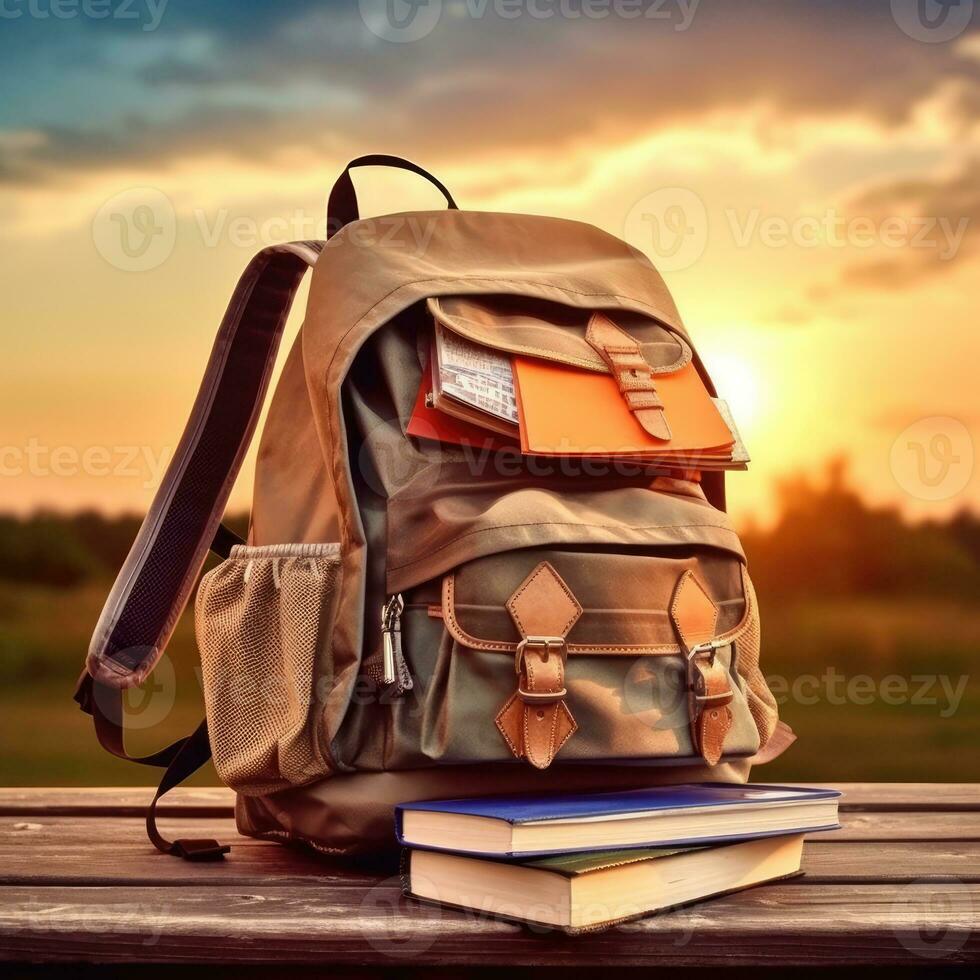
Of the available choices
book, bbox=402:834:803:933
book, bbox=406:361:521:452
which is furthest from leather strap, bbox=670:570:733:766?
book, bbox=406:361:521:452

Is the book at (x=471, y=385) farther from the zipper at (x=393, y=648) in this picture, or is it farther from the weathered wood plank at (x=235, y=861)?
the weathered wood plank at (x=235, y=861)

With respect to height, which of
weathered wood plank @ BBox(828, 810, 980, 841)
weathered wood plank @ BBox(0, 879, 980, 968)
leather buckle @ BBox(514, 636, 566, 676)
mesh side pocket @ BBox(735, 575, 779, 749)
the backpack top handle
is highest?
the backpack top handle

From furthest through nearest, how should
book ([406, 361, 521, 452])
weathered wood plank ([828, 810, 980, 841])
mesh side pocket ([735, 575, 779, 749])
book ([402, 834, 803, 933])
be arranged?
1. weathered wood plank ([828, 810, 980, 841])
2. mesh side pocket ([735, 575, 779, 749])
3. book ([406, 361, 521, 452])
4. book ([402, 834, 803, 933])

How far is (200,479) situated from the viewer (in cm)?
145

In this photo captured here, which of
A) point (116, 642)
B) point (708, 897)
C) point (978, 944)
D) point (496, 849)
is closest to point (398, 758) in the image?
point (496, 849)

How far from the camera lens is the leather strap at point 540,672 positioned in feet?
3.54

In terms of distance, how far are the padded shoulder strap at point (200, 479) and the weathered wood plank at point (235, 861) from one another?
7.6 inches

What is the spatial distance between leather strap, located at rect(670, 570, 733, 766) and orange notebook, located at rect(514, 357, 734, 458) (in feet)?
0.48

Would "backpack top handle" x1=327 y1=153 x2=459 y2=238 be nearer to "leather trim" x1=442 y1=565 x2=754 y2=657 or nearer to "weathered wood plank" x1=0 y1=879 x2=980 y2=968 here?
"leather trim" x1=442 y1=565 x2=754 y2=657

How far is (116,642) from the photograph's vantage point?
137cm

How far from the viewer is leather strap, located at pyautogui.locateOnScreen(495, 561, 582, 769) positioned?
1.08 meters

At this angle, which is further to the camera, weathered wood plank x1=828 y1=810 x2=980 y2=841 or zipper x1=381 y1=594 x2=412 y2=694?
weathered wood plank x1=828 y1=810 x2=980 y2=841

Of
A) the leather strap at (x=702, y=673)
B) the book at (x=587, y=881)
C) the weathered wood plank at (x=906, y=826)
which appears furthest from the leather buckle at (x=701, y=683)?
the weathered wood plank at (x=906, y=826)

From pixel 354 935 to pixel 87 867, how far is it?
389 mm
